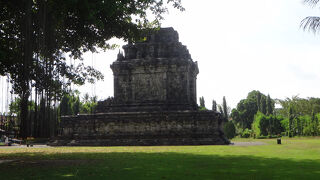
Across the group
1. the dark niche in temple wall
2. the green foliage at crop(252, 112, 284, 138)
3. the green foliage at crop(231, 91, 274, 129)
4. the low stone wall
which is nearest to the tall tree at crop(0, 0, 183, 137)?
the low stone wall

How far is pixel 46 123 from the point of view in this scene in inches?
553

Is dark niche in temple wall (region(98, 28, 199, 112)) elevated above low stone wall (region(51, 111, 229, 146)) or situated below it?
above

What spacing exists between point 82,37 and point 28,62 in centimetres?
471

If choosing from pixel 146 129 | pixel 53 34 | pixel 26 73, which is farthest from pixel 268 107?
pixel 26 73

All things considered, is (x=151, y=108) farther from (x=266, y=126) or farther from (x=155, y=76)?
(x=266, y=126)

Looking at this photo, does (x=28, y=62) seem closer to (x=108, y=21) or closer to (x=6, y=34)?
(x=6, y=34)

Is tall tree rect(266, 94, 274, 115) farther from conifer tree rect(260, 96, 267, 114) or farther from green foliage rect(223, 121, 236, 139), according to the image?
green foliage rect(223, 121, 236, 139)

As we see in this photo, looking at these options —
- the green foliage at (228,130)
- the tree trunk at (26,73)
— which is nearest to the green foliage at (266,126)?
the green foliage at (228,130)

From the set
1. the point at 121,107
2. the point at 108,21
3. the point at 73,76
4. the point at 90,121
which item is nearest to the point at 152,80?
the point at 121,107

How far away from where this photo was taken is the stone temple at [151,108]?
2978 cm

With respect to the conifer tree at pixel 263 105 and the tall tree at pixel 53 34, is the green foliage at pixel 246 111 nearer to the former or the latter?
the conifer tree at pixel 263 105

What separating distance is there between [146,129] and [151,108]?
9.43 feet

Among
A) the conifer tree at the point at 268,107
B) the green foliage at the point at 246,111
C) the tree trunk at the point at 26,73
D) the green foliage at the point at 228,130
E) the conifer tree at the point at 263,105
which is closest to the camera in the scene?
the tree trunk at the point at 26,73

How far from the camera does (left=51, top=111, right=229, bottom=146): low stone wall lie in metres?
29.5
